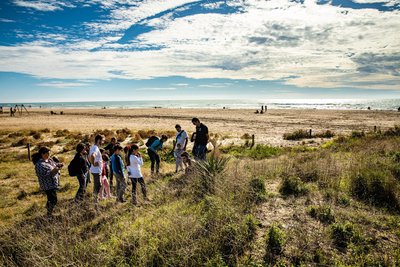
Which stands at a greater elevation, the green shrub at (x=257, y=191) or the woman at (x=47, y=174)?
the woman at (x=47, y=174)

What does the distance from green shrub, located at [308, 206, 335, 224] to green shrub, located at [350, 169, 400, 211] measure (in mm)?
1177

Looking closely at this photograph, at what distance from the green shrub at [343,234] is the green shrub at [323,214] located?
48 centimetres

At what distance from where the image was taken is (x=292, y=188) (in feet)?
23.5

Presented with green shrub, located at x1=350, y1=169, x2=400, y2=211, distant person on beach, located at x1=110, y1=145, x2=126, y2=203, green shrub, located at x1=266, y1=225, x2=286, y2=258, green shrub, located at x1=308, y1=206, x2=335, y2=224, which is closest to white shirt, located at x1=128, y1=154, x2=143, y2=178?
distant person on beach, located at x1=110, y1=145, x2=126, y2=203

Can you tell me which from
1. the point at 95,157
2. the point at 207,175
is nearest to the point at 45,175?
the point at 95,157

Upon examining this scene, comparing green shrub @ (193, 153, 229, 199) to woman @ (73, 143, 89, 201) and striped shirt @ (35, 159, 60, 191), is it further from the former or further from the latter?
striped shirt @ (35, 159, 60, 191)

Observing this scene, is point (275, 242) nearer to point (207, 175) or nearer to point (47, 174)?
point (207, 175)

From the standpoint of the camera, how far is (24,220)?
21.2 feet

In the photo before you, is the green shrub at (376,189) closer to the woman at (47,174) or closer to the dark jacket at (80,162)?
the dark jacket at (80,162)

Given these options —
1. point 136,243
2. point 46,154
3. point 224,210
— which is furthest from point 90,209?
point 224,210

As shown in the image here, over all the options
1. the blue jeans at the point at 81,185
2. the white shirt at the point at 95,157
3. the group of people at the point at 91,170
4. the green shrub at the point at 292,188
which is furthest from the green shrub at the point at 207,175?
the blue jeans at the point at 81,185

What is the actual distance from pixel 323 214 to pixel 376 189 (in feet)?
7.12

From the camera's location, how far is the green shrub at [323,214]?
5477mm

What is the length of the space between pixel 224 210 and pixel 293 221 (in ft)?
4.94
